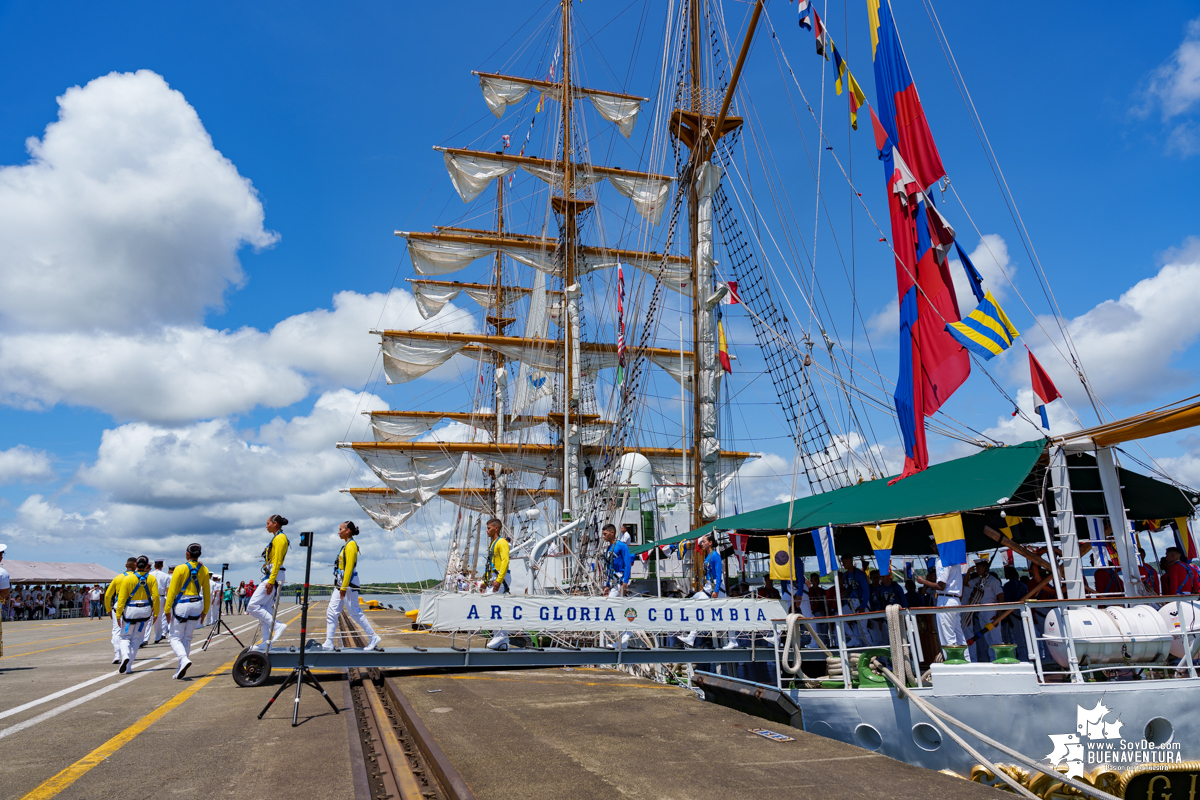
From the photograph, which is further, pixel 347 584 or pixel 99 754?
pixel 347 584

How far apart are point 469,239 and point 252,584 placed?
23481mm

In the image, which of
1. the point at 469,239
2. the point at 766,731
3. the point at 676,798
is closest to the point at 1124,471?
the point at 766,731

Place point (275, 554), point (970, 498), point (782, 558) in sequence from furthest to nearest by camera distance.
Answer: point (782, 558)
point (275, 554)
point (970, 498)

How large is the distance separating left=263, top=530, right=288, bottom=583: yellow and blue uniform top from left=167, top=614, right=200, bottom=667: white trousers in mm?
1518

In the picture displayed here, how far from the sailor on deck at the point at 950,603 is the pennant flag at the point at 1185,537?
149 inches

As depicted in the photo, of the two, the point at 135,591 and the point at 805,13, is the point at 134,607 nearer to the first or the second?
the point at 135,591

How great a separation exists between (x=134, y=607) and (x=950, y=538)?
38.4ft

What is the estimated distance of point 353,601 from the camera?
9.66m

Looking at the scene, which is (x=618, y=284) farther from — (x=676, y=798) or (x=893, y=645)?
(x=676, y=798)

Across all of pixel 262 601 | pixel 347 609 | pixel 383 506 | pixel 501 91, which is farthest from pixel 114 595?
pixel 383 506

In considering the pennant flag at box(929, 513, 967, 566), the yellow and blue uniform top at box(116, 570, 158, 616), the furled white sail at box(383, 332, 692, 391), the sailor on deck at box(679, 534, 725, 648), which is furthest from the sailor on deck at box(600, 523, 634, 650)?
the furled white sail at box(383, 332, 692, 391)

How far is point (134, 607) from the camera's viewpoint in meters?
10.5

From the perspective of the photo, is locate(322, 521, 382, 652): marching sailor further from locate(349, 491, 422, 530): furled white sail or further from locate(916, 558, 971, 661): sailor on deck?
locate(349, 491, 422, 530): furled white sail

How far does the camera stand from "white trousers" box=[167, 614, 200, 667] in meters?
9.61
